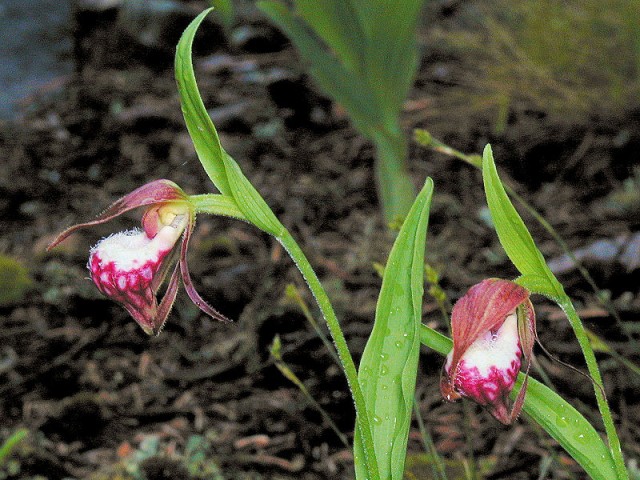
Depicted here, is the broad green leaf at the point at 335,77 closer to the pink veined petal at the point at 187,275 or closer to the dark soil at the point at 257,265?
the dark soil at the point at 257,265

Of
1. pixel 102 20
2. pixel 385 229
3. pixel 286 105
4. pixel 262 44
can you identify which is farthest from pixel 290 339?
pixel 102 20

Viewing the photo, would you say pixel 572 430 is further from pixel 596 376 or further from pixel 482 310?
pixel 482 310

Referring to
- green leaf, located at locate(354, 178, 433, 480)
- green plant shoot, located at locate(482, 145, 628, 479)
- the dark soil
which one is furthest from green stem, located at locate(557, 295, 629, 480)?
the dark soil

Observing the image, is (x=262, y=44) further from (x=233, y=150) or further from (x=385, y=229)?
(x=385, y=229)

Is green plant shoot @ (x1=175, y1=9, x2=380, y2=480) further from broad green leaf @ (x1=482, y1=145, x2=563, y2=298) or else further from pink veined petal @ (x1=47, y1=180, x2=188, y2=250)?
broad green leaf @ (x1=482, y1=145, x2=563, y2=298)

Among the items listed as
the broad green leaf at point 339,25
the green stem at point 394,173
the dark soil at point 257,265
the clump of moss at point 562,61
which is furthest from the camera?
the clump of moss at point 562,61

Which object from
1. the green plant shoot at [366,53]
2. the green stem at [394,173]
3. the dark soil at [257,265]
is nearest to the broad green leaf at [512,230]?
the dark soil at [257,265]

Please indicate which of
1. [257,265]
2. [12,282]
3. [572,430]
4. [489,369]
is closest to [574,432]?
[572,430]
